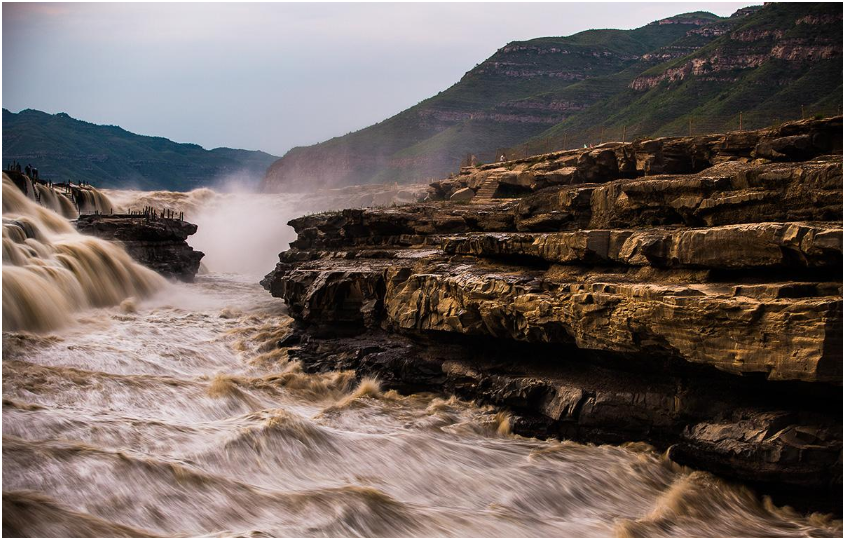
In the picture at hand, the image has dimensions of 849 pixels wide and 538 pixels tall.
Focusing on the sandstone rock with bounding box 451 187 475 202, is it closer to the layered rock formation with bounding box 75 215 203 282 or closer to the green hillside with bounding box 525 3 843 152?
the layered rock formation with bounding box 75 215 203 282

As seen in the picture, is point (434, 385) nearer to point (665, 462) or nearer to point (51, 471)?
point (665, 462)

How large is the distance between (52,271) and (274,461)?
11.2 m

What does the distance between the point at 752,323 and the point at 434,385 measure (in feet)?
20.6

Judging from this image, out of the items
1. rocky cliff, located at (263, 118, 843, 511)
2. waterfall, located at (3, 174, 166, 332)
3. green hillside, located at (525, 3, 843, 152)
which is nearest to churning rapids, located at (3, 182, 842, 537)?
waterfall, located at (3, 174, 166, 332)

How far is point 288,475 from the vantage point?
9.31m

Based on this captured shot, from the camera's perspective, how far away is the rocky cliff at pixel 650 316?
28.7ft

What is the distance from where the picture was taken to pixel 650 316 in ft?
32.1

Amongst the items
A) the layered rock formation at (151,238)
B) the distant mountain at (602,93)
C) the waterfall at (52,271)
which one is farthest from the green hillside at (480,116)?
the waterfall at (52,271)

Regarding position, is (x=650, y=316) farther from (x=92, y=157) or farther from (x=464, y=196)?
(x=92, y=157)

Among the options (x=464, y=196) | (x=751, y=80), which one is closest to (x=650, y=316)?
(x=464, y=196)

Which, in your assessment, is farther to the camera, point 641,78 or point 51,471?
point 641,78

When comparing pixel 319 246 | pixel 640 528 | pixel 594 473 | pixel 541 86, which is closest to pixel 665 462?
pixel 594 473

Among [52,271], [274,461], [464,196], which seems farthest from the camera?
[464,196]

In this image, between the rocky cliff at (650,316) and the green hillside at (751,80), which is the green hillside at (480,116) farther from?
the rocky cliff at (650,316)
